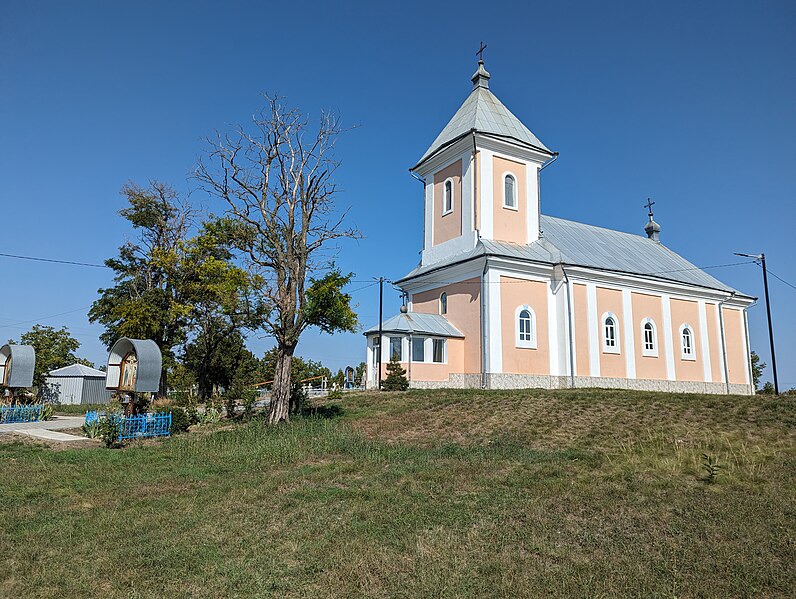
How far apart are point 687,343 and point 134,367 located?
1017 inches

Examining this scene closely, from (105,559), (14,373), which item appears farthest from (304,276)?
(14,373)

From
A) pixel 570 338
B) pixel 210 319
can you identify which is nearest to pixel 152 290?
pixel 210 319

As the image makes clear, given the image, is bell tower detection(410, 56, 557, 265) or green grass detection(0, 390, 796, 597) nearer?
green grass detection(0, 390, 796, 597)

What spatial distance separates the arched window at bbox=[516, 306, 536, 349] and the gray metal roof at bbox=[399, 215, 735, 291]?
2174mm

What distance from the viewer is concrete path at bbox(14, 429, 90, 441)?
1419cm

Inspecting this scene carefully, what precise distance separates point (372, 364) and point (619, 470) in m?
17.0

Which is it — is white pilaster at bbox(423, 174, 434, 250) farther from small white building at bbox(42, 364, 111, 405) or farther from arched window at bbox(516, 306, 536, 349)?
small white building at bbox(42, 364, 111, 405)

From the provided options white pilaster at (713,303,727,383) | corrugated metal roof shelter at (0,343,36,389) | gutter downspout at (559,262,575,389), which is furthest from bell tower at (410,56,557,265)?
corrugated metal roof shelter at (0,343,36,389)

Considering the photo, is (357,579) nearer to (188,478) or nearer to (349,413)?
(188,478)

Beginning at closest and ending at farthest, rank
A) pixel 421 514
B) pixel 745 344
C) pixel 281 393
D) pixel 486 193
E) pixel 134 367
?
pixel 421 514
pixel 281 393
pixel 134 367
pixel 486 193
pixel 745 344

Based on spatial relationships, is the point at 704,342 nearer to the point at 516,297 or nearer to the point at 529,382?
the point at 529,382

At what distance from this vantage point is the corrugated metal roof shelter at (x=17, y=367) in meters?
22.3

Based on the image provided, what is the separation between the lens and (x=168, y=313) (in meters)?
30.0

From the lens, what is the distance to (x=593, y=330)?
992 inches
